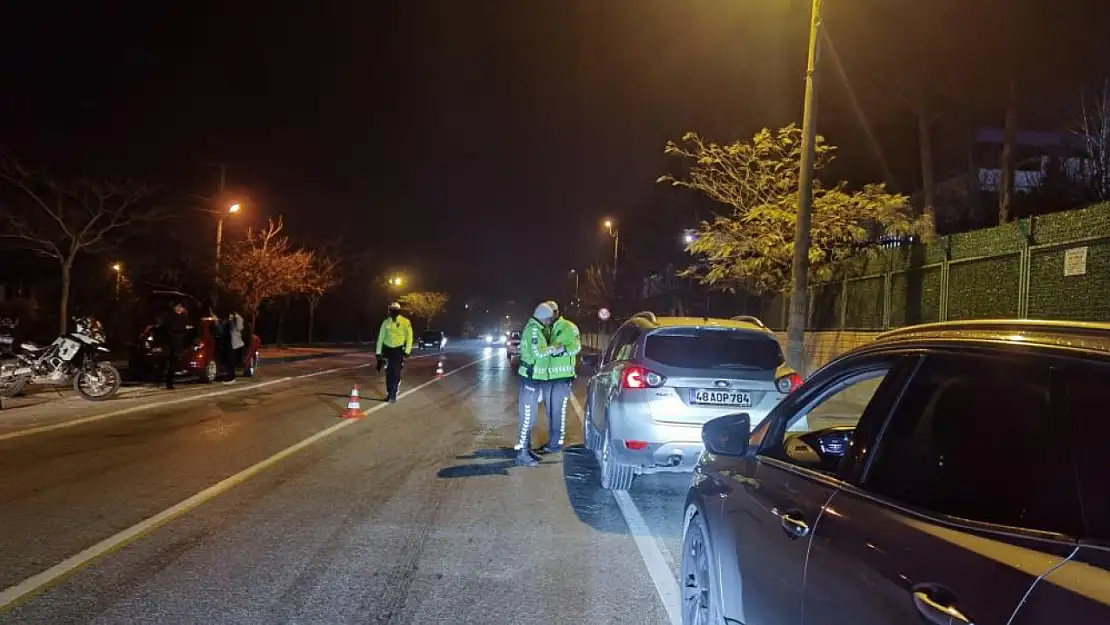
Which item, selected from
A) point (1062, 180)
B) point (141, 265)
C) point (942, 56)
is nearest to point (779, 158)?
point (942, 56)

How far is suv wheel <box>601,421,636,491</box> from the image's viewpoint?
7.95 m

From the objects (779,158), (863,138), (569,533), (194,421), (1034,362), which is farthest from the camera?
(863,138)

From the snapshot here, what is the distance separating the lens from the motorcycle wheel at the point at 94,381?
15.0 metres

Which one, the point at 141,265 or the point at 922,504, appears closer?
the point at 922,504

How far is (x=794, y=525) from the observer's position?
9.34 feet

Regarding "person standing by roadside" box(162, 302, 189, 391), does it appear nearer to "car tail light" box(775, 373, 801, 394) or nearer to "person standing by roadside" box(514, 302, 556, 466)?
"person standing by roadside" box(514, 302, 556, 466)

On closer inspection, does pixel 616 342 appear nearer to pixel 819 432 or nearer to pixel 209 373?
pixel 819 432

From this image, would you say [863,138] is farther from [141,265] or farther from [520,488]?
[141,265]

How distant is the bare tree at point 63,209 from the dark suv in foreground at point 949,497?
93.2 feet

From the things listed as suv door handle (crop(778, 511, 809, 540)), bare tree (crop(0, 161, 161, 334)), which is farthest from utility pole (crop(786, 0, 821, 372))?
bare tree (crop(0, 161, 161, 334))

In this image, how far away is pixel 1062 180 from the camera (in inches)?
891

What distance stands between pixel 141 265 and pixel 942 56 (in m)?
37.0

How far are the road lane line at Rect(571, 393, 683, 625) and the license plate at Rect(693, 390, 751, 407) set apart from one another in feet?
3.75

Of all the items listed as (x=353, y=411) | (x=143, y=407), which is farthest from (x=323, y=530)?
(x=143, y=407)
